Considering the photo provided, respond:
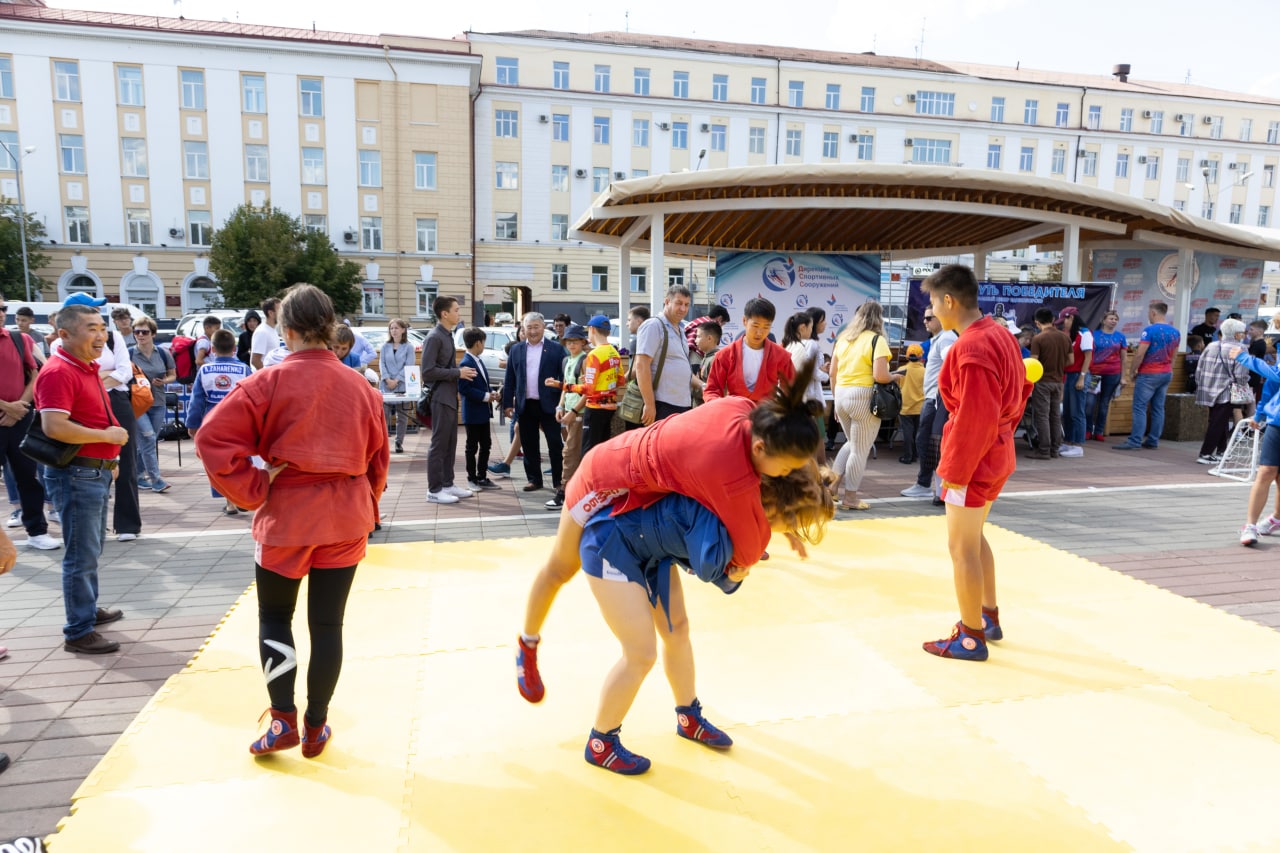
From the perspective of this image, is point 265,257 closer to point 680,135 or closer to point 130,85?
point 130,85

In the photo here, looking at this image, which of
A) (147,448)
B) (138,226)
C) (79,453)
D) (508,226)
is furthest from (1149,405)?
(138,226)

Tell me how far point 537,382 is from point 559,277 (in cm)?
3373

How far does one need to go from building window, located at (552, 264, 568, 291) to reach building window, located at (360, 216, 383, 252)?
881cm

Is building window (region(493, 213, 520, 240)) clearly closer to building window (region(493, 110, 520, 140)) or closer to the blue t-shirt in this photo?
building window (region(493, 110, 520, 140))

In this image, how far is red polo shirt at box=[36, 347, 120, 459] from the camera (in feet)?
12.7

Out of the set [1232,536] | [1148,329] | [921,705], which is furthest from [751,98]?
[921,705]

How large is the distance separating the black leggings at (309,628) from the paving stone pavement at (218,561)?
0.84 metres

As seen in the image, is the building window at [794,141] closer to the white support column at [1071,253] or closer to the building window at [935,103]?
the building window at [935,103]

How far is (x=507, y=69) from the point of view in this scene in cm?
3972

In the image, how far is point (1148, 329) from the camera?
10.6 m

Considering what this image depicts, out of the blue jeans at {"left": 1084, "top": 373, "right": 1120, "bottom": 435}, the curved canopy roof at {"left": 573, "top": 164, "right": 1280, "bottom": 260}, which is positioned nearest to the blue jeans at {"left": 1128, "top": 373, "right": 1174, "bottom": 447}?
the blue jeans at {"left": 1084, "top": 373, "right": 1120, "bottom": 435}

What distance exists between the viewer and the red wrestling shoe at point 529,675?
3061mm

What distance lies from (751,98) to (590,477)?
45.2 metres

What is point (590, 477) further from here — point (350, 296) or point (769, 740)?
point (350, 296)
